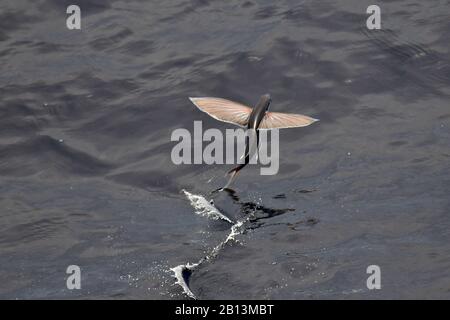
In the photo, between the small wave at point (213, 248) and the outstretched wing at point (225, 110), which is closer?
the small wave at point (213, 248)

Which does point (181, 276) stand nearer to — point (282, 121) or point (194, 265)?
point (194, 265)

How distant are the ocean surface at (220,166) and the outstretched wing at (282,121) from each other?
104 cm

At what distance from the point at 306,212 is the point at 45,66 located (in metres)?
5.53

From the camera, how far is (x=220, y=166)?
1125 centimetres

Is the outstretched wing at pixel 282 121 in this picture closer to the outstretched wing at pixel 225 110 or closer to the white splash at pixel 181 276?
the outstretched wing at pixel 225 110

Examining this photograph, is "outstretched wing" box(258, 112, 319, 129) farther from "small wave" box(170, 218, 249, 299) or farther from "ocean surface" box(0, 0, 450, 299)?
"small wave" box(170, 218, 249, 299)

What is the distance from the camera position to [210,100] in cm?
1062

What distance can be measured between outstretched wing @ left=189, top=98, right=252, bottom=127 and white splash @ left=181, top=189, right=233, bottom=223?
3.44 feet

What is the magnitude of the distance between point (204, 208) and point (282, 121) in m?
1.43

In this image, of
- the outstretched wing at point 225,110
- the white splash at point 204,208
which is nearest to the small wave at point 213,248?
the white splash at point 204,208

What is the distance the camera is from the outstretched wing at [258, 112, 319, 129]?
32.5ft

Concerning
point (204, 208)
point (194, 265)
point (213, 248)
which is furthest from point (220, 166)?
point (194, 265)

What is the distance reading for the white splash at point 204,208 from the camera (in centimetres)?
1010

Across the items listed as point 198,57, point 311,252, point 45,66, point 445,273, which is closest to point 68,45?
point 45,66
